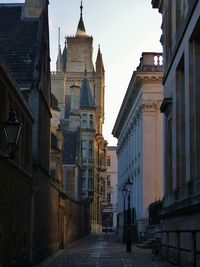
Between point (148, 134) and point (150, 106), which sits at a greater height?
point (150, 106)

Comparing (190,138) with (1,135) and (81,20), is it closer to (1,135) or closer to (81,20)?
(1,135)

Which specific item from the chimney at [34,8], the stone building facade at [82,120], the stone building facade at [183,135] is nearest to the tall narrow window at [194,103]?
the stone building facade at [183,135]

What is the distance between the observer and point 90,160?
10319cm

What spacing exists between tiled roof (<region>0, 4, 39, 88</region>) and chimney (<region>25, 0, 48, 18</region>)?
14.4 inches

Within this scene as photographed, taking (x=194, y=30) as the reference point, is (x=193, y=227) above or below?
below

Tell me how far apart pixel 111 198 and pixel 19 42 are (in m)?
116

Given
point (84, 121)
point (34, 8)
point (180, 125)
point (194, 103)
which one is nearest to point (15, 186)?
point (194, 103)

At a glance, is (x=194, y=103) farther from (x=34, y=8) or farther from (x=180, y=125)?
(x=34, y=8)

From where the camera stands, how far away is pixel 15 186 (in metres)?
20.6

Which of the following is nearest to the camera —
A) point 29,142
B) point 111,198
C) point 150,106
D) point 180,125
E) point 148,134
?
point 180,125

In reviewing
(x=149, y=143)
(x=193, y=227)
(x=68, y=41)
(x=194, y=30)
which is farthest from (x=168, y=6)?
(x=68, y=41)

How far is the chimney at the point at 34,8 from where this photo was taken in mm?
32188

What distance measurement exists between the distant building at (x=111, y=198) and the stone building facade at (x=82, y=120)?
56.6 feet

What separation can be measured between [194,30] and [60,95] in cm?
10877
